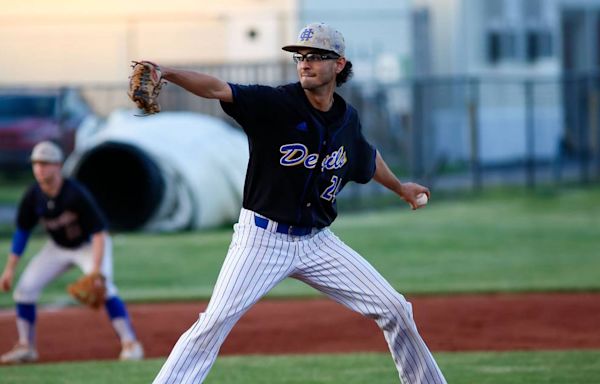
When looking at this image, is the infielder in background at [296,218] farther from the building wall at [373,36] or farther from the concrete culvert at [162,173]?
the building wall at [373,36]

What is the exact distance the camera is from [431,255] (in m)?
16.4

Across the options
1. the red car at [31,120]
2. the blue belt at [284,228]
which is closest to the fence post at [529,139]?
the red car at [31,120]

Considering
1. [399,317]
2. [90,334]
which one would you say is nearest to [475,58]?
[90,334]

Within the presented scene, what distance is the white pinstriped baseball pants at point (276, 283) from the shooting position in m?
6.07

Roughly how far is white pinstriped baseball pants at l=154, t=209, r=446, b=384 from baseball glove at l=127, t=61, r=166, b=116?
912 mm

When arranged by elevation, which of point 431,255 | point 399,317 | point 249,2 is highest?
point 249,2

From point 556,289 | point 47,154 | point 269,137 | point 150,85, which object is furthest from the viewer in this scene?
point 556,289

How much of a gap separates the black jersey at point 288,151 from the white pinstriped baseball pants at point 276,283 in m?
0.13

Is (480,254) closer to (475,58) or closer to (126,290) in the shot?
(126,290)

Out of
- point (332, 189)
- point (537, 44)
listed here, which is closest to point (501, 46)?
point (537, 44)

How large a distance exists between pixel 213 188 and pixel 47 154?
32.2 feet

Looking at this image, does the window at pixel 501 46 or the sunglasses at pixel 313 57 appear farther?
the window at pixel 501 46

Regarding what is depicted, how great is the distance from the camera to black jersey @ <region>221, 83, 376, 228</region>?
6.25 metres

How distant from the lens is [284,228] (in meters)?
6.38
